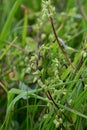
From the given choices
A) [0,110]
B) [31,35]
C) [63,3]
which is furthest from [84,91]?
[63,3]

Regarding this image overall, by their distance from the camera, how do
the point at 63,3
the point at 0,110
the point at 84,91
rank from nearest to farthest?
the point at 84,91 < the point at 0,110 < the point at 63,3

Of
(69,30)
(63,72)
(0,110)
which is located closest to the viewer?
(63,72)

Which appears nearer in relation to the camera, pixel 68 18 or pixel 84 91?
pixel 84 91

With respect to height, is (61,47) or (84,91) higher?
(61,47)

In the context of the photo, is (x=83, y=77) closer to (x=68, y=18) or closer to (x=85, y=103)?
(x=85, y=103)

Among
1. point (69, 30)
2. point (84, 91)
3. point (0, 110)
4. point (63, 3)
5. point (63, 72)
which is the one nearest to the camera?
point (84, 91)

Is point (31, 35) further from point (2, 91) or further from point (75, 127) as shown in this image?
point (75, 127)

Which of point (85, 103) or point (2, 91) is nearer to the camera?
point (85, 103)

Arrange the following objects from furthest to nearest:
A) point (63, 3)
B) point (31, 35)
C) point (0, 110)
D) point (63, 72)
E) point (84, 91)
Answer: point (63, 3), point (31, 35), point (0, 110), point (63, 72), point (84, 91)

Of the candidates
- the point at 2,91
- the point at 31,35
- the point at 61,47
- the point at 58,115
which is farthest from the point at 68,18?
the point at 58,115
